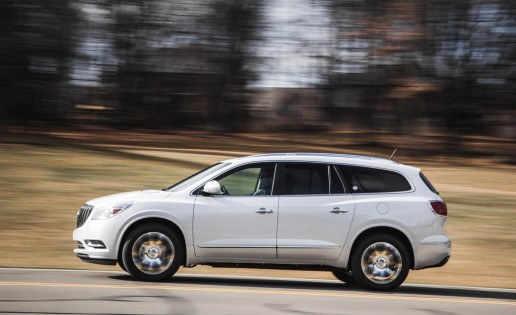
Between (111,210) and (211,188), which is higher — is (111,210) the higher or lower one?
the lower one

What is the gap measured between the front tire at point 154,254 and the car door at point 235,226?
27 cm

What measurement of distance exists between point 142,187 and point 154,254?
971 centimetres

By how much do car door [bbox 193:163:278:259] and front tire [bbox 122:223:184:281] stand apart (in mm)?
269

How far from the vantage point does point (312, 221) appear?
1054cm

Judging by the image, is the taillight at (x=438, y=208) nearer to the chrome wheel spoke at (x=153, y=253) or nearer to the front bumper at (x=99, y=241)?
the chrome wheel spoke at (x=153, y=253)

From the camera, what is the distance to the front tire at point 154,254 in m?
10.4

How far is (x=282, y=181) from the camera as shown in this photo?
35.2 feet

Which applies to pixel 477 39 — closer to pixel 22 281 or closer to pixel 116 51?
pixel 116 51

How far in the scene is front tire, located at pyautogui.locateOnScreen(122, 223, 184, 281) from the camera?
34.2 ft

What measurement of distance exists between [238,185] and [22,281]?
8.71 feet

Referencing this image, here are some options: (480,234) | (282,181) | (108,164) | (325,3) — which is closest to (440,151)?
(325,3)

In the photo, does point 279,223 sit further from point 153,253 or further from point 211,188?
point 153,253

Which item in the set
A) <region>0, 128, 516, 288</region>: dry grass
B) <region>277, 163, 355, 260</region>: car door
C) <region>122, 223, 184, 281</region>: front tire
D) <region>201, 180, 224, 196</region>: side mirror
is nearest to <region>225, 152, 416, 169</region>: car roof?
<region>277, 163, 355, 260</region>: car door

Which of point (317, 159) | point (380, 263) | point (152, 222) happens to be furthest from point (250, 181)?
point (380, 263)
